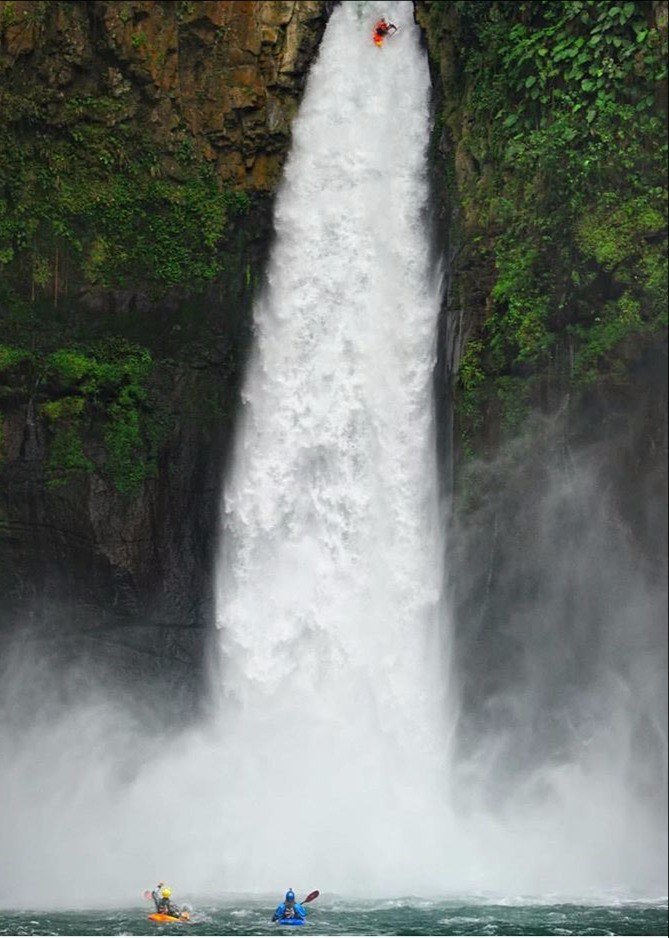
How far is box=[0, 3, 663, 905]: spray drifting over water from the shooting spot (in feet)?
73.6

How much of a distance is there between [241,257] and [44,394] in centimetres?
484

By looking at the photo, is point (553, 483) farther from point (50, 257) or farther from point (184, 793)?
point (50, 257)

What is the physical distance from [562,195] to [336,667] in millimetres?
9670

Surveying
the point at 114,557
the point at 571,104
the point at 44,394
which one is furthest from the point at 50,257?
the point at 571,104

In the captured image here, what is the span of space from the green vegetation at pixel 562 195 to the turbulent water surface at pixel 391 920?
333 inches

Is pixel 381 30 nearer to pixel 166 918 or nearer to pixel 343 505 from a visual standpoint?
pixel 343 505

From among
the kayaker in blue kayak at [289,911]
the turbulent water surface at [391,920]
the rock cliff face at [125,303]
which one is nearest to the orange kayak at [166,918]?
the turbulent water surface at [391,920]

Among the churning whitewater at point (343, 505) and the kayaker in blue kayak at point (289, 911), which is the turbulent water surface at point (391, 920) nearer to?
the kayaker in blue kayak at point (289, 911)


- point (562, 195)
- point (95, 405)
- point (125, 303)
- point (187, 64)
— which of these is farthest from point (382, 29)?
point (95, 405)

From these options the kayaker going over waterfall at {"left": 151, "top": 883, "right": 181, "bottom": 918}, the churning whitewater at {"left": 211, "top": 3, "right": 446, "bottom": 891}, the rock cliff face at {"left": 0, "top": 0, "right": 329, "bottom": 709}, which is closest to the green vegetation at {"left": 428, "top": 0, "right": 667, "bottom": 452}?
the churning whitewater at {"left": 211, "top": 3, "right": 446, "bottom": 891}

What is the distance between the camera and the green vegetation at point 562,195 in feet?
75.1

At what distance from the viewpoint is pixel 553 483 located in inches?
918

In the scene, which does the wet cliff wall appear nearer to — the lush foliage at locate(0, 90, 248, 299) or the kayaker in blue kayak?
the lush foliage at locate(0, 90, 248, 299)

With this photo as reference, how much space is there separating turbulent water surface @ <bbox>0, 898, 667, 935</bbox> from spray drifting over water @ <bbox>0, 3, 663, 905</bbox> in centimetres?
138
